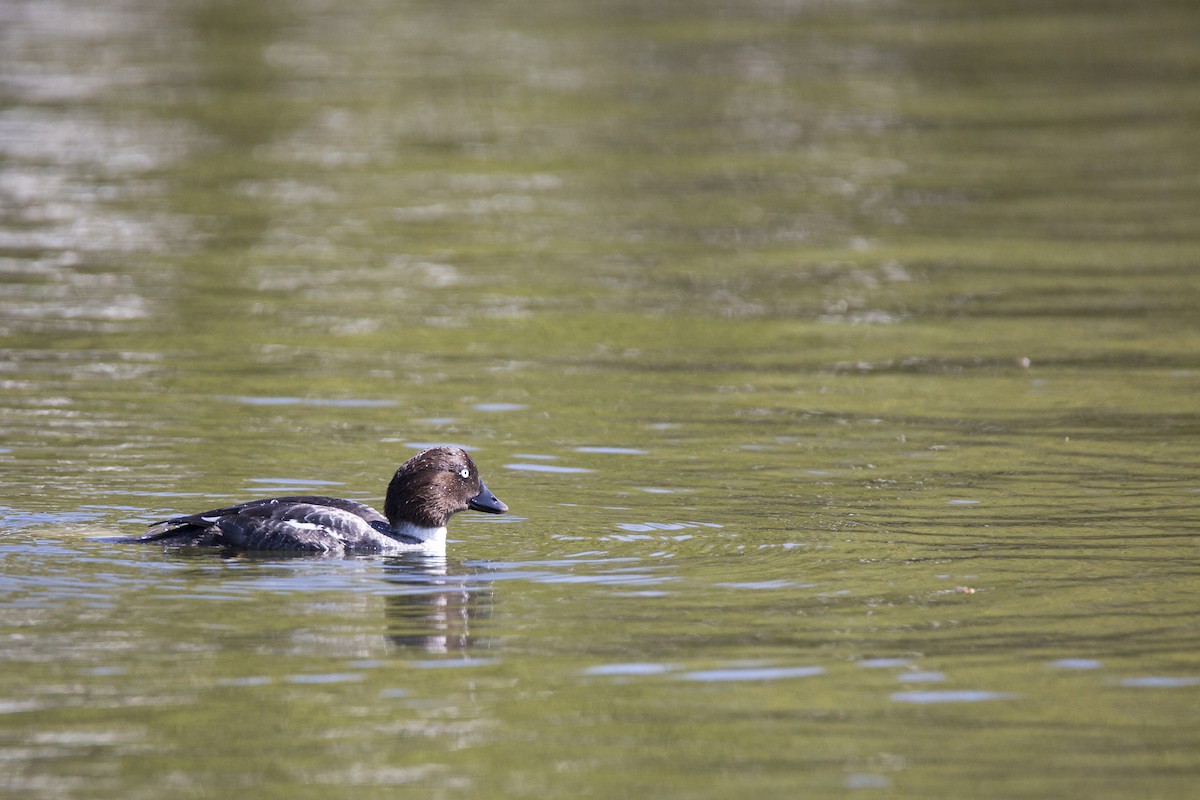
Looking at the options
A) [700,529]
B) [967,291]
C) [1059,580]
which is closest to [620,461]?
[700,529]

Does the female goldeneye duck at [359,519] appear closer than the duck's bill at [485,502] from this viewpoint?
Yes

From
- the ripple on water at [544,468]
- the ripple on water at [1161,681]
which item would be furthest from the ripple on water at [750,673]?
the ripple on water at [544,468]

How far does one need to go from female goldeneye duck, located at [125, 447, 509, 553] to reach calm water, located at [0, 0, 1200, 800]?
0.83ft

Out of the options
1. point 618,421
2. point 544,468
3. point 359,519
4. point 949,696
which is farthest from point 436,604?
point 618,421

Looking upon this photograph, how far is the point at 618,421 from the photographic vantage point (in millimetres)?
14188

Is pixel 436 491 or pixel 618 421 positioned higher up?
pixel 618 421

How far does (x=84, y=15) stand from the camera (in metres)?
39.9

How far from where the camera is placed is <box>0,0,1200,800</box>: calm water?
823 centimetres

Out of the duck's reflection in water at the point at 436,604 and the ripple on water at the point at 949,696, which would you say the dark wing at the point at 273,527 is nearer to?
the duck's reflection in water at the point at 436,604

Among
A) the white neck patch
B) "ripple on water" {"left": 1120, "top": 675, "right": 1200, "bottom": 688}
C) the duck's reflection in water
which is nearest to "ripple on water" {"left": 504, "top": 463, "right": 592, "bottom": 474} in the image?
the white neck patch

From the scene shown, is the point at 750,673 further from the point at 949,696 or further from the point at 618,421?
the point at 618,421

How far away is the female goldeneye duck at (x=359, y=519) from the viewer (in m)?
10.7

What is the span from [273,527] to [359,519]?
465 millimetres

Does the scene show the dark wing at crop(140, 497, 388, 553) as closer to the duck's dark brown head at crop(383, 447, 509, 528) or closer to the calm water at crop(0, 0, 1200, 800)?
the calm water at crop(0, 0, 1200, 800)
